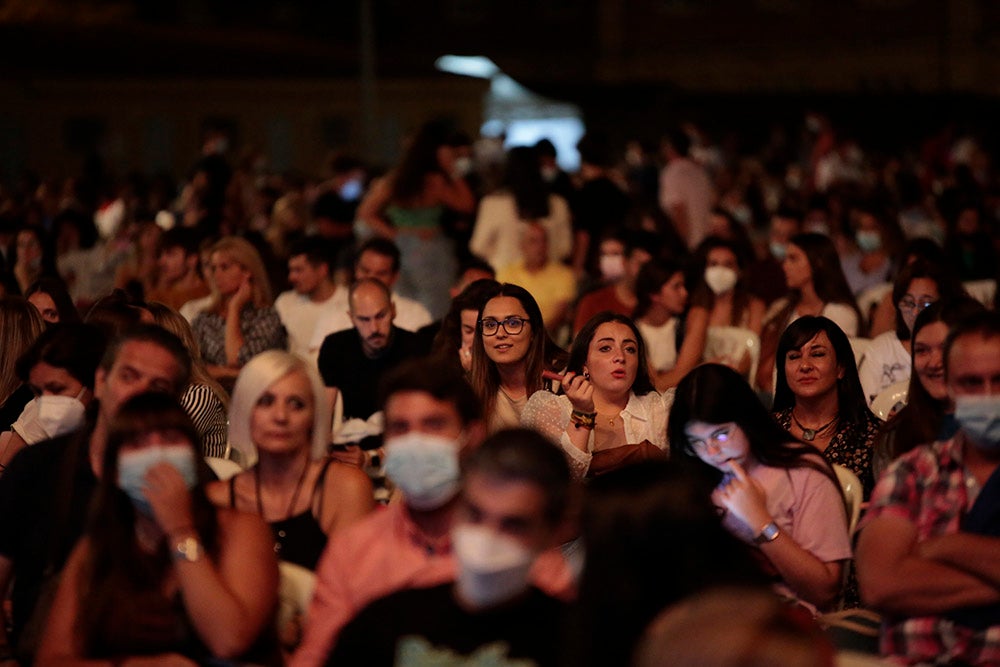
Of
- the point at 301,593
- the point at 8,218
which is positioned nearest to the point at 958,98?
the point at 8,218

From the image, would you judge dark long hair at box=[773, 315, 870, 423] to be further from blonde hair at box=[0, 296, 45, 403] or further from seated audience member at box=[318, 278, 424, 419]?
blonde hair at box=[0, 296, 45, 403]

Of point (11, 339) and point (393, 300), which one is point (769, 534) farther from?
point (393, 300)

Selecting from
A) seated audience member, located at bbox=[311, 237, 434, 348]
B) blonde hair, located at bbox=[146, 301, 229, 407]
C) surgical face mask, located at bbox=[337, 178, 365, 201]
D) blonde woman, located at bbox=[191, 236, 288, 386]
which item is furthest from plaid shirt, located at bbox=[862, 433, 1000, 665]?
surgical face mask, located at bbox=[337, 178, 365, 201]

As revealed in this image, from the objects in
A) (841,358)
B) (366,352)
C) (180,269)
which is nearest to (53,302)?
(366,352)

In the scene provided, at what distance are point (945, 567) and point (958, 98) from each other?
26.5 metres

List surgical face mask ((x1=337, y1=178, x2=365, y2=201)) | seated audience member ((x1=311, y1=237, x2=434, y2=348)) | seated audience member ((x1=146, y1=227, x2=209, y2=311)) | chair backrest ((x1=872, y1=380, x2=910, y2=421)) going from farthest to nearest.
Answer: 1. surgical face mask ((x1=337, y1=178, x2=365, y2=201))
2. seated audience member ((x1=146, y1=227, x2=209, y2=311))
3. seated audience member ((x1=311, y1=237, x2=434, y2=348))
4. chair backrest ((x1=872, y1=380, x2=910, y2=421))

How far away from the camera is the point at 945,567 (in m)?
4.17

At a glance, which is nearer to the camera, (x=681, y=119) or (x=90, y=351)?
(x=90, y=351)

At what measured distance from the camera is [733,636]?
9.41ft

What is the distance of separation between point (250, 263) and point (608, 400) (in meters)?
3.61

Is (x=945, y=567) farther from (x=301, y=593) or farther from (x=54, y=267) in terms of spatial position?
(x=54, y=267)

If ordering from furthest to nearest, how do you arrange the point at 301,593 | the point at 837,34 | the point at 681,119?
the point at 837,34 < the point at 681,119 < the point at 301,593

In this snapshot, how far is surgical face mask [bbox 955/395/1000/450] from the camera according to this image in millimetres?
4207

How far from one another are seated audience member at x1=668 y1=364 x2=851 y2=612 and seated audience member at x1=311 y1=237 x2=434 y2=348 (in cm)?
407
